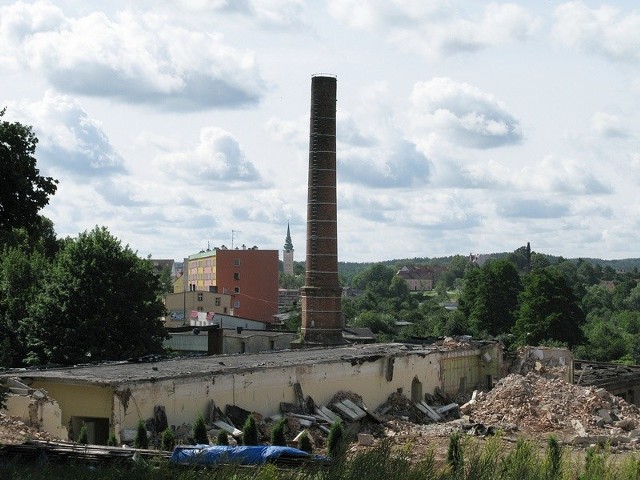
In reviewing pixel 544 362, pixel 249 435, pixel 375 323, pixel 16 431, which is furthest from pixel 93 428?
pixel 375 323

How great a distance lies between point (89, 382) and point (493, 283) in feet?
184

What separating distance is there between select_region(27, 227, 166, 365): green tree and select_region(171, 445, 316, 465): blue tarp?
2211cm

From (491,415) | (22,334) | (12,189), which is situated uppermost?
(12,189)

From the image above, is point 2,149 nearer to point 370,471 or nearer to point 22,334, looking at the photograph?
point 370,471

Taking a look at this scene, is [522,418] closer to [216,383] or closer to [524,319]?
[216,383]

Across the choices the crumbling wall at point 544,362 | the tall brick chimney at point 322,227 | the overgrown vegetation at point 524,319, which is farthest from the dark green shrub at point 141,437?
the overgrown vegetation at point 524,319

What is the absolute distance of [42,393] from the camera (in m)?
24.1

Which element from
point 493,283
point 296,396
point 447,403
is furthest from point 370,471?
point 493,283

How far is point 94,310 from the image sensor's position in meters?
38.0

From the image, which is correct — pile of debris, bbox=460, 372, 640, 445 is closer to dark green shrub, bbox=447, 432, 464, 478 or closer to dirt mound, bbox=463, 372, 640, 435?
dirt mound, bbox=463, 372, 640, 435

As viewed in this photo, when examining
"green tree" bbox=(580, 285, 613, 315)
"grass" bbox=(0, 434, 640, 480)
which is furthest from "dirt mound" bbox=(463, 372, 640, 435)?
"green tree" bbox=(580, 285, 613, 315)

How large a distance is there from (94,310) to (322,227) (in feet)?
37.1

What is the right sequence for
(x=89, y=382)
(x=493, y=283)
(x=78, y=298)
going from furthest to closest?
1. (x=493, y=283)
2. (x=78, y=298)
3. (x=89, y=382)

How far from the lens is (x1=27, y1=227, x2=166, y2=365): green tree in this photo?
123 feet
